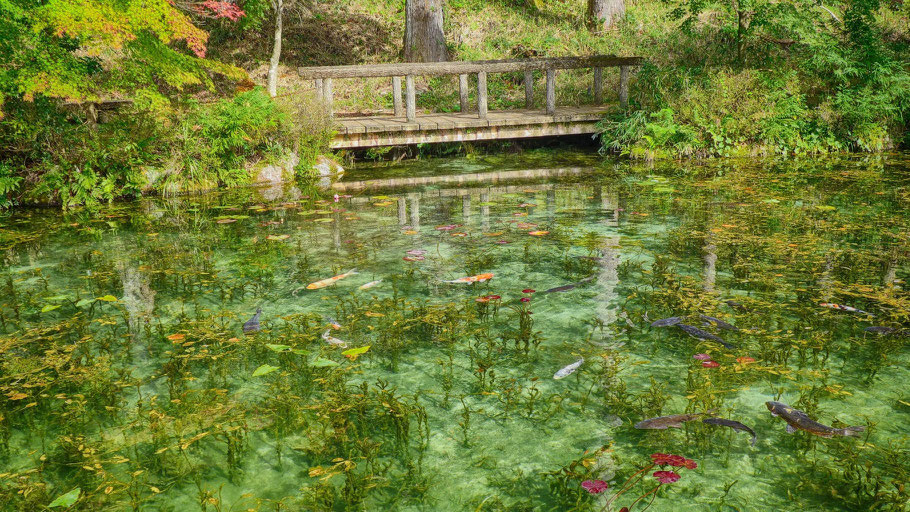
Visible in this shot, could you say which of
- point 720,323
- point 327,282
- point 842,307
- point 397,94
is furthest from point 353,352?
point 397,94

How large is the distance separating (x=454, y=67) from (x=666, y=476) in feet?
32.9

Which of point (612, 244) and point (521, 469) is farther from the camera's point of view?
point (612, 244)

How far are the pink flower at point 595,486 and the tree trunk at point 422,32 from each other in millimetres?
15089

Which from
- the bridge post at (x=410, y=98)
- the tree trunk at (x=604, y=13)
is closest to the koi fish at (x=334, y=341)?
the bridge post at (x=410, y=98)

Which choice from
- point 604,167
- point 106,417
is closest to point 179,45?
point 604,167

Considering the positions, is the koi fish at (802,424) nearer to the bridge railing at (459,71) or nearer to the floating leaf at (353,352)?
the floating leaf at (353,352)

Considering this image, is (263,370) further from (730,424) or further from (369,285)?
(730,424)

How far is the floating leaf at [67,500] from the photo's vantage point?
7.88ft

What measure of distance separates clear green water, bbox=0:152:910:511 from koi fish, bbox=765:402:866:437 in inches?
2.6

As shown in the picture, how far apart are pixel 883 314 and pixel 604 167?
682cm

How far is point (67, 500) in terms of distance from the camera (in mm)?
2412

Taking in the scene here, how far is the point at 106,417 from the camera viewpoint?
312 cm

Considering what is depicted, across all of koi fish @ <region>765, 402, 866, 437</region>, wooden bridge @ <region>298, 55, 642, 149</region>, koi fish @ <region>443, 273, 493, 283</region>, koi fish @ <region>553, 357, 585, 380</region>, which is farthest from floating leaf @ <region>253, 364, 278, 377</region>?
wooden bridge @ <region>298, 55, 642, 149</region>

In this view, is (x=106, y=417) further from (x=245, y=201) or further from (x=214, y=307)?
(x=245, y=201)
